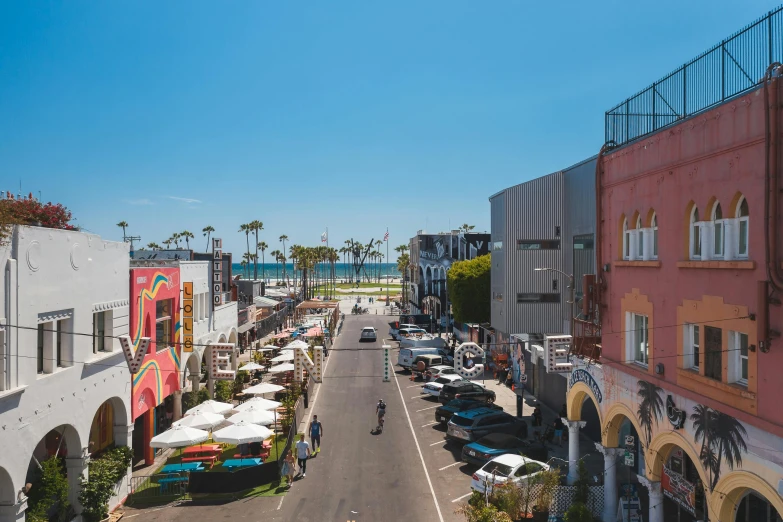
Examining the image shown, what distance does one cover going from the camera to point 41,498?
614 inches

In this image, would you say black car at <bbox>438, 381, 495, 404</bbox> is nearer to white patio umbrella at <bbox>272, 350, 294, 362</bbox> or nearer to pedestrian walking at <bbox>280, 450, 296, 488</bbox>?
white patio umbrella at <bbox>272, 350, 294, 362</bbox>

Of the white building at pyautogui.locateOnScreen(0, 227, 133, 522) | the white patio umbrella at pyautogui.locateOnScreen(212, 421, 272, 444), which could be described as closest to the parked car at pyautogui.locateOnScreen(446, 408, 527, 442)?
the white patio umbrella at pyautogui.locateOnScreen(212, 421, 272, 444)

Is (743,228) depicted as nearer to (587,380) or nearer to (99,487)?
(587,380)

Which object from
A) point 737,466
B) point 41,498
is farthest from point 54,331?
point 737,466

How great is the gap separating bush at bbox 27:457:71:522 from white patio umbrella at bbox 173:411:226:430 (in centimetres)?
509

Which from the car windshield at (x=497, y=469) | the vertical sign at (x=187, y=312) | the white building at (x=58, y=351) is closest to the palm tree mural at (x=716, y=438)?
the car windshield at (x=497, y=469)

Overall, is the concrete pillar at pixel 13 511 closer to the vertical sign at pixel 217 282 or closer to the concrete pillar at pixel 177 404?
the concrete pillar at pixel 177 404

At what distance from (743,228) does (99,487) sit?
17790 millimetres

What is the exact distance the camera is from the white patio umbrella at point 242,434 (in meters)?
19.9

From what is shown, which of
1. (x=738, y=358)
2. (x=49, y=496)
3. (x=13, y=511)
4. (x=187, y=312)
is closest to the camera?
(x=738, y=358)

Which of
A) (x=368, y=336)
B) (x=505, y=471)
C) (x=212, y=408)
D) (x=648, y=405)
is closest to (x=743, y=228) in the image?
(x=648, y=405)

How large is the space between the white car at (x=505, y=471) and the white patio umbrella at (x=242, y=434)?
285 inches

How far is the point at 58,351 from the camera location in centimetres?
1634

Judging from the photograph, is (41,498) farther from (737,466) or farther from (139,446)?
(737,466)
